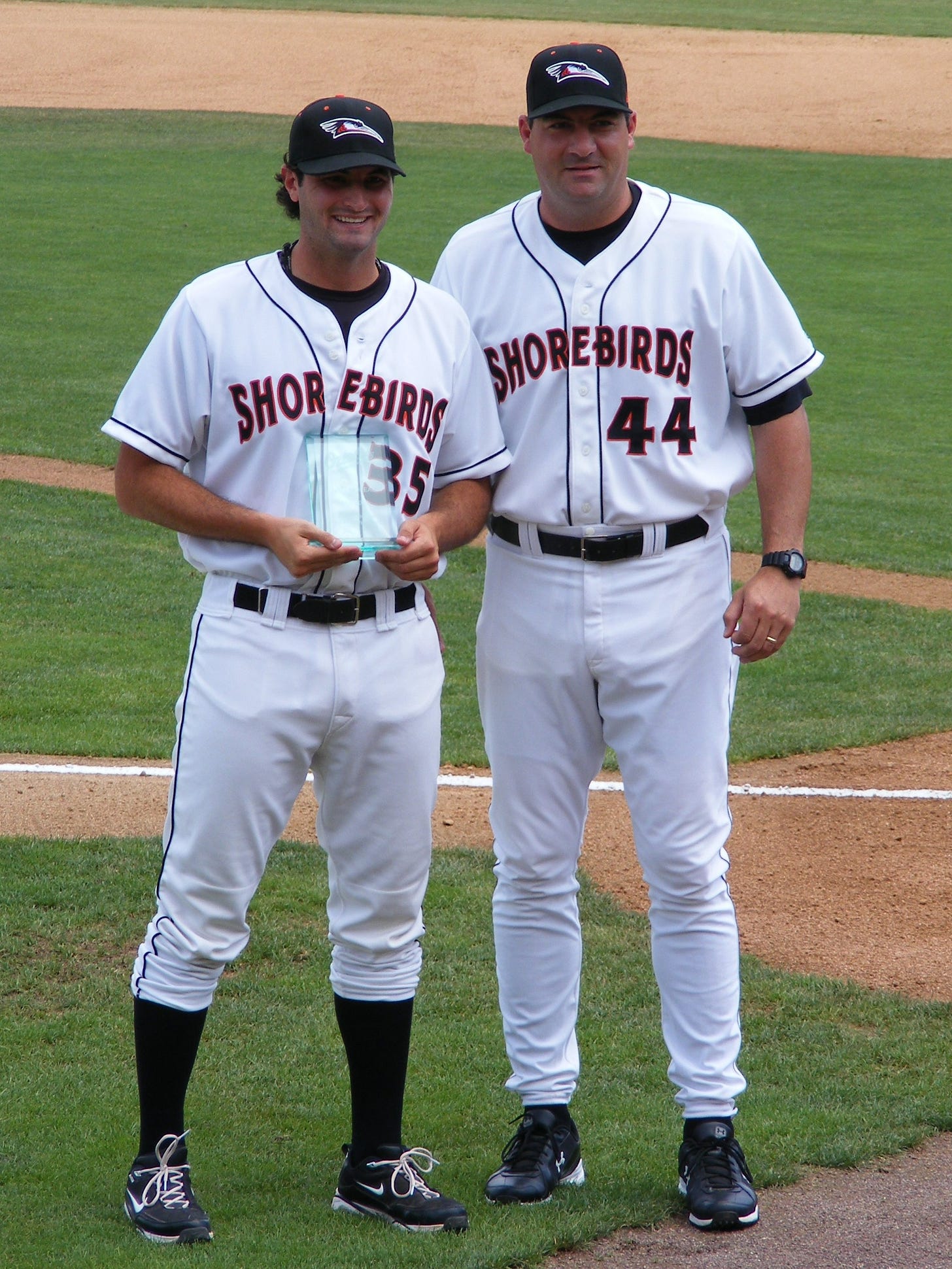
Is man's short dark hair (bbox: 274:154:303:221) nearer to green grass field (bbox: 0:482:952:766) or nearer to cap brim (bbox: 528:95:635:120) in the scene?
cap brim (bbox: 528:95:635:120)

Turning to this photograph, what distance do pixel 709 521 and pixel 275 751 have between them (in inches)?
42.5

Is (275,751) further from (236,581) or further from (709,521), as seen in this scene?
(709,521)

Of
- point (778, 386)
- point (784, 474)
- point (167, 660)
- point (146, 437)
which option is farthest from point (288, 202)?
point (167, 660)

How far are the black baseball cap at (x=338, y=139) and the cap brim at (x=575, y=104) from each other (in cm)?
37

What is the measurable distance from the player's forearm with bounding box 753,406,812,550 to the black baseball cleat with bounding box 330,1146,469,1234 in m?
1.54

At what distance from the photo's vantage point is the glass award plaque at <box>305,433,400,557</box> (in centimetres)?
304

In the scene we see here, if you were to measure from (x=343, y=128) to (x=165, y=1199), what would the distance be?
7.11 ft

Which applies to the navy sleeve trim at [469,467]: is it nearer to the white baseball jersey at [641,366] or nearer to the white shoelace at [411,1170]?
the white baseball jersey at [641,366]

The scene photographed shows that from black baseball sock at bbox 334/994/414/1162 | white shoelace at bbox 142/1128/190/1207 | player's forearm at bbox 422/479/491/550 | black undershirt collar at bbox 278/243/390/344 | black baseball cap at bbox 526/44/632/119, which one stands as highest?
black baseball cap at bbox 526/44/632/119

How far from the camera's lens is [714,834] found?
11.1ft

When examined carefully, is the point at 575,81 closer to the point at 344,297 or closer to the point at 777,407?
the point at 344,297

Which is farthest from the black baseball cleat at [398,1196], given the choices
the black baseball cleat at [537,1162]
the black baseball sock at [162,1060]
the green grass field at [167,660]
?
the green grass field at [167,660]

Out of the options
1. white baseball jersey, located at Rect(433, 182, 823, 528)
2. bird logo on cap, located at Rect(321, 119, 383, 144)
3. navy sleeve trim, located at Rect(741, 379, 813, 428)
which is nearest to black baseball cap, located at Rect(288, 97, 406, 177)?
bird logo on cap, located at Rect(321, 119, 383, 144)

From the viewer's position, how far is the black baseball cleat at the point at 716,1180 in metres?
3.23
